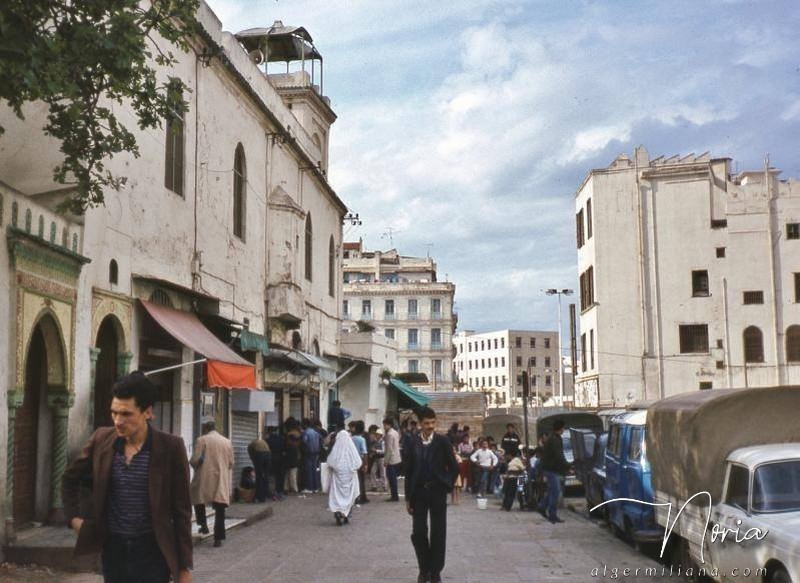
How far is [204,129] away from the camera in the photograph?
62.7ft

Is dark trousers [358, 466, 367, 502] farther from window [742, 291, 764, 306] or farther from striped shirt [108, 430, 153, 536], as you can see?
window [742, 291, 764, 306]

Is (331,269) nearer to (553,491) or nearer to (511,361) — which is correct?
(553,491)

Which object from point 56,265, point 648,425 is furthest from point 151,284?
point 648,425

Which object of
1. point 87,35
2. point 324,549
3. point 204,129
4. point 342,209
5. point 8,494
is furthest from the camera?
point 342,209

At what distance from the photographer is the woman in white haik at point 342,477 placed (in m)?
16.6

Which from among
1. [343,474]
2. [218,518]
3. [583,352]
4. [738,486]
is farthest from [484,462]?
[583,352]

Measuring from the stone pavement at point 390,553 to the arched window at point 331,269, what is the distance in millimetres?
14953

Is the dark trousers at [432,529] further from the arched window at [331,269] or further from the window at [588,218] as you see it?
the window at [588,218]

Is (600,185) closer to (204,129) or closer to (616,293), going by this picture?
(616,293)

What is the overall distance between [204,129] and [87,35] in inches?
391

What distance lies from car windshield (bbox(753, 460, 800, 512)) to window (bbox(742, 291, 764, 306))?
140ft

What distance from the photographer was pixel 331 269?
33125 mm

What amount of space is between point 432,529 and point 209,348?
694cm

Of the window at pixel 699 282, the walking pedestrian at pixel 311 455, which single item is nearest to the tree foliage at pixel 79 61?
the walking pedestrian at pixel 311 455
